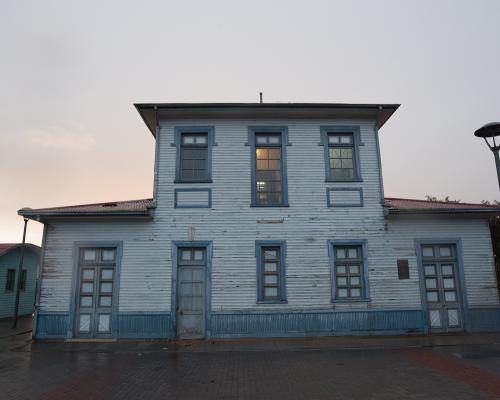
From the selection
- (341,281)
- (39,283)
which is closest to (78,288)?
(39,283)

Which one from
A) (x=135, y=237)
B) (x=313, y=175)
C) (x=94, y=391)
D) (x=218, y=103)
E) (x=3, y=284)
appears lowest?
(x=94, y=391)

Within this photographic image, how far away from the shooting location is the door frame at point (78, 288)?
11.1 meters

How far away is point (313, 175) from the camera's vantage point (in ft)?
39.7

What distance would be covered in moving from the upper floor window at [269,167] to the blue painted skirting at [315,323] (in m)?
3.28

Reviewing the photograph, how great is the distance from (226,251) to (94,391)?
5510 mm

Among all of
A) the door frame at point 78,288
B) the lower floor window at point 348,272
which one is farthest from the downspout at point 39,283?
the lower floor window at point 348,272

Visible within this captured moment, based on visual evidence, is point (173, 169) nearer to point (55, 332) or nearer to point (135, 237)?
point (135, 237)

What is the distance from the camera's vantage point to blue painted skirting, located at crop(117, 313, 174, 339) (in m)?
11.0

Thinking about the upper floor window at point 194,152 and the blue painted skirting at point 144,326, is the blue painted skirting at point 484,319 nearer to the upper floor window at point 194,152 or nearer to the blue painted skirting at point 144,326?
the blue painted skirting at point 144,326

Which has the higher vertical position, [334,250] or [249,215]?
[249,215]

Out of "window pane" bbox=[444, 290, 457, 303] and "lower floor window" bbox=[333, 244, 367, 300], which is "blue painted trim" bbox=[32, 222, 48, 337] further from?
"window pane" bbox=[444, 290, 457, 303]

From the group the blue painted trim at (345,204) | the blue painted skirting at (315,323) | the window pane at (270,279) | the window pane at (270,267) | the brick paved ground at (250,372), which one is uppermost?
the blue painted trim at (345,204)

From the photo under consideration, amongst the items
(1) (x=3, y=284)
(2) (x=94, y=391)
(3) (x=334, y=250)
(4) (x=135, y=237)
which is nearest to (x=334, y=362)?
(3) (x=334, y=250)

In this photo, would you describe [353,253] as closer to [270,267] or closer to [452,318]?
[270,267]
